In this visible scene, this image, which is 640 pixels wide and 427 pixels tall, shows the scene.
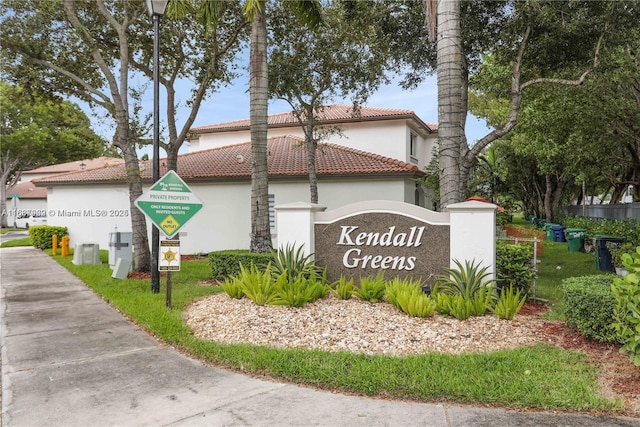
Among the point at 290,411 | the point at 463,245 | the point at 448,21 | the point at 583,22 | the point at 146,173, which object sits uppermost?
the point at 583,22

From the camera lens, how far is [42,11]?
1337 cm

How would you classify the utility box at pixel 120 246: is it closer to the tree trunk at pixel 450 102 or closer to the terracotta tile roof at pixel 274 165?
the terracotta tile roof at pixel 274 165

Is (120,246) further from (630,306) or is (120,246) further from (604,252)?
(604,252)

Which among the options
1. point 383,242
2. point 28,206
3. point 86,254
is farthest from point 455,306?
point 28,206

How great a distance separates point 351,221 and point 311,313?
2305 mm

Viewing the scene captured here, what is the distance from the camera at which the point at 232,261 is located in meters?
10.3

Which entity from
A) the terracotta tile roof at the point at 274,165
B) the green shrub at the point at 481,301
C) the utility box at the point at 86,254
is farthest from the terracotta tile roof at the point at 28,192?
the green shrub at the point at 481,301

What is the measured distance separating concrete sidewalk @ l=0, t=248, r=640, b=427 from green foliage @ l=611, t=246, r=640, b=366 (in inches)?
31.5

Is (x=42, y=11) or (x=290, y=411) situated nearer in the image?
(x=290, y=411)

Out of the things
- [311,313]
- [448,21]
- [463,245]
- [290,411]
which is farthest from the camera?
[448,21]

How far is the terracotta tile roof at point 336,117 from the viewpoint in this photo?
71.5ft

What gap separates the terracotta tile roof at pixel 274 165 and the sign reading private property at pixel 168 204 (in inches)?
379

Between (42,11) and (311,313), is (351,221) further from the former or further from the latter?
(42,11)

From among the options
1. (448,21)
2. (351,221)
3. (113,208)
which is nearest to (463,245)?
(351,221)
